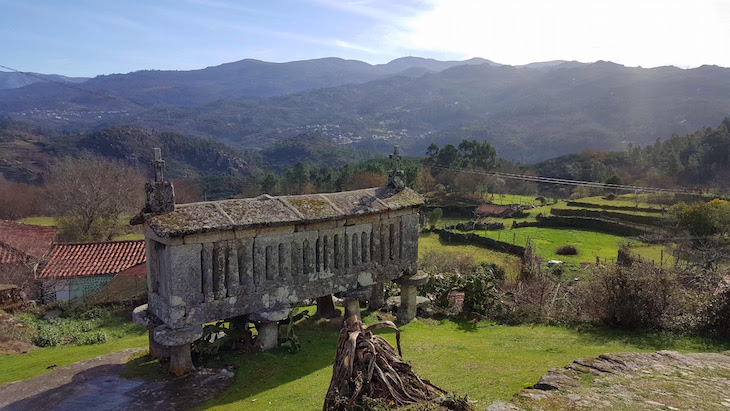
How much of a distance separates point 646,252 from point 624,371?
32820 mm

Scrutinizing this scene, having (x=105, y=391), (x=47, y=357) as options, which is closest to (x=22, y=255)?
(x=47, y=357)

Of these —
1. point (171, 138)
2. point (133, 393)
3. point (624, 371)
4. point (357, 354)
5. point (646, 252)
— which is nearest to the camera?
point (357, 354)

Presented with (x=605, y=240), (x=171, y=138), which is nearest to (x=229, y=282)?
(x=605, y=240)

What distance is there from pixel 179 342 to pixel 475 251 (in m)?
35.2

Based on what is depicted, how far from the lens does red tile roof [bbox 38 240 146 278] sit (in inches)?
1006

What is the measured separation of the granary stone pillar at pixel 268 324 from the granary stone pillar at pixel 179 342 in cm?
150

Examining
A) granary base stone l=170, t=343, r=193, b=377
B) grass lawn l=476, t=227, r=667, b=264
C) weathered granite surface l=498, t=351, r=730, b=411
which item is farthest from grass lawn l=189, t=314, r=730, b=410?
grass lawn l=476, t=227, r=667, b=264

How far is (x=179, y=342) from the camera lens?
1080 cm

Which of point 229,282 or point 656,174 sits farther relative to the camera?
point 656,174

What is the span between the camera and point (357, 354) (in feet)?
20.1

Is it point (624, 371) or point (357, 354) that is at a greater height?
point (357, 354)

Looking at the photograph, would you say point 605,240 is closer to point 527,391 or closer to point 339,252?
point 339,252

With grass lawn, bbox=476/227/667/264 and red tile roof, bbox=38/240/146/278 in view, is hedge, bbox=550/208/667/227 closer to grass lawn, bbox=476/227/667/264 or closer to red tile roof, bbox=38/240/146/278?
grass lawn, bbox=476/227/667/264

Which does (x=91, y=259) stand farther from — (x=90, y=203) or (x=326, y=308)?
(x=326, y=308)
